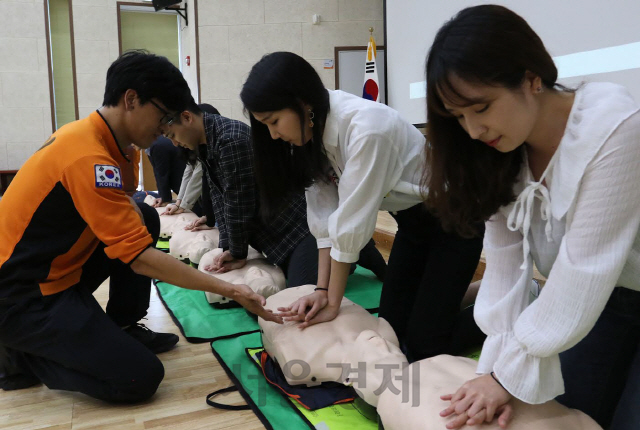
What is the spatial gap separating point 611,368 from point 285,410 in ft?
2.37

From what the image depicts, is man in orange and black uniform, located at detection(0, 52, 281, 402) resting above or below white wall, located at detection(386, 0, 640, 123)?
below

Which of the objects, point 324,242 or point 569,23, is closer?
point 324,242

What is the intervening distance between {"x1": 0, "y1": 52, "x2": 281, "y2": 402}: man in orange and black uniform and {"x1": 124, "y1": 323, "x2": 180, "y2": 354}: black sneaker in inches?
11.4

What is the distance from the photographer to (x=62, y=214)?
1.33 meters

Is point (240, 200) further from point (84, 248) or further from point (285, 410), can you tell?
point (285, 410)

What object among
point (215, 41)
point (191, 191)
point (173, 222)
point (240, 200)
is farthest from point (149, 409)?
point (215, 41)

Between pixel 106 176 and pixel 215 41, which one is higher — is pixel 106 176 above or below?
below

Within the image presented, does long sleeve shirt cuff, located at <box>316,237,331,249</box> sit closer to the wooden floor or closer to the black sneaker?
the wooden floor

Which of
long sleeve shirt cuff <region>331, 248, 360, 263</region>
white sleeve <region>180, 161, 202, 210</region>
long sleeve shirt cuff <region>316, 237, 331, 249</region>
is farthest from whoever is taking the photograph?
white sleeve <region>180, 161, 202, 210</region>

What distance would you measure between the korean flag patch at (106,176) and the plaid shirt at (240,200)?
0.78 m

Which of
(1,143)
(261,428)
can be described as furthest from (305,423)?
(1,143)

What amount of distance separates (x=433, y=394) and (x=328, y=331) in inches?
16.5

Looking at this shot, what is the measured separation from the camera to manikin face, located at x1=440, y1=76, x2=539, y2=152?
0.77 metres

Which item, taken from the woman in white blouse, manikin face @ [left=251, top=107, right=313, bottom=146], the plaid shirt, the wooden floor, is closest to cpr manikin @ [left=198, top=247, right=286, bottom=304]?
the plaid shirt
